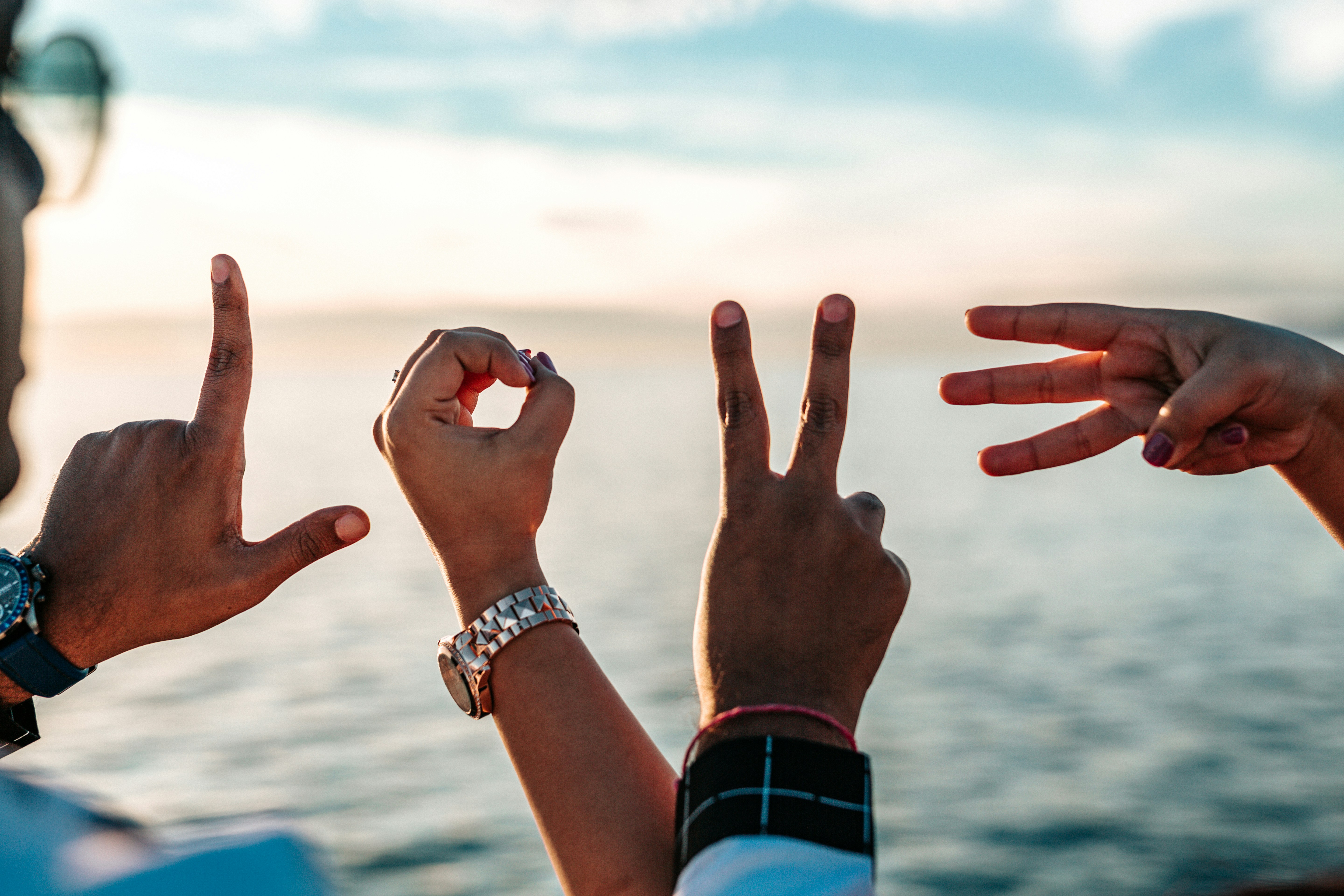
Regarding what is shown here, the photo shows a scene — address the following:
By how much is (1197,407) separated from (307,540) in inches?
67.1

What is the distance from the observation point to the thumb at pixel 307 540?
2.15 meters

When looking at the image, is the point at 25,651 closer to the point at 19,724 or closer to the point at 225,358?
the point at 19,724

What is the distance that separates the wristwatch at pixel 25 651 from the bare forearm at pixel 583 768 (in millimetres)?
909

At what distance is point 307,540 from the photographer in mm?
2156

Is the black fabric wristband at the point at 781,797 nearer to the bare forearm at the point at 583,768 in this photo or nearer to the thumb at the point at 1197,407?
the bare forearm at the point at 583,768

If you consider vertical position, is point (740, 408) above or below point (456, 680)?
above

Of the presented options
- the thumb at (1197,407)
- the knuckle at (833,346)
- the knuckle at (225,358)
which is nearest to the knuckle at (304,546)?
the knuckle at (225,358)

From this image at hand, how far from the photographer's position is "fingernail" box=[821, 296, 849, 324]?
5.99 feet

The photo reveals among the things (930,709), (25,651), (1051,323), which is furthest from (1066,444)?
(930,709)

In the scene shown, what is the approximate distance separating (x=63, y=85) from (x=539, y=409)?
1.07 metres

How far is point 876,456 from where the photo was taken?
4862 cm

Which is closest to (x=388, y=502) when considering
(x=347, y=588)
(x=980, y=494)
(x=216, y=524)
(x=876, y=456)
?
(x=347, y=588)

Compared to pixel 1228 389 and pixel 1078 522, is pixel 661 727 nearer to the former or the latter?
pixel 1228 389

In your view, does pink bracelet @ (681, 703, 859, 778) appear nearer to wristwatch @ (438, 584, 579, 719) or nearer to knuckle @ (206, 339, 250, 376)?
wristwatch @ (438, 584, 579, 719)
